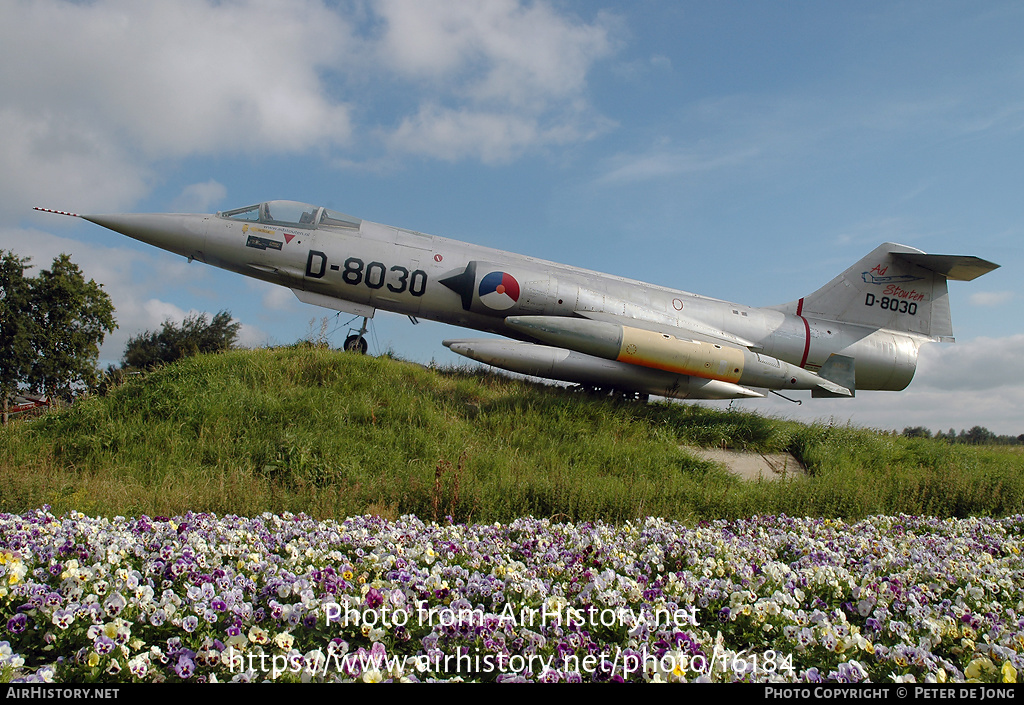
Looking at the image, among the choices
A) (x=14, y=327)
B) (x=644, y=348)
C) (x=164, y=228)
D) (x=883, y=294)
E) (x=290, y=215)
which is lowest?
(x=14, y=327)

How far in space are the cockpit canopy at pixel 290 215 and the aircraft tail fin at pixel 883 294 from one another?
11061mm

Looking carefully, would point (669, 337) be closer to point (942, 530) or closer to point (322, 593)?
point (942, 530)

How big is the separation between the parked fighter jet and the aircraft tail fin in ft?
3.86

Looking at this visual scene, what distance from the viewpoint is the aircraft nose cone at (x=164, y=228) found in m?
11.8

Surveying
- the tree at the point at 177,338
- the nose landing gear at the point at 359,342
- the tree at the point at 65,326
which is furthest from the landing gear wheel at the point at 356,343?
the tree at the point at 65,326

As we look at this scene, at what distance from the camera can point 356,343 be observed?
44.5ft

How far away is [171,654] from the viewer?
2.79m

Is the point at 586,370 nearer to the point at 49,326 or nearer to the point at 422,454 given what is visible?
the point at 422,454

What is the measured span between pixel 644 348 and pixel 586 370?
1.27 metres

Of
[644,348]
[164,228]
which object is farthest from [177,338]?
[644,348]

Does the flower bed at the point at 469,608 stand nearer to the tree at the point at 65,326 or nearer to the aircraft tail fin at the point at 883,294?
the aircraft tail fin at the point at 883,294
